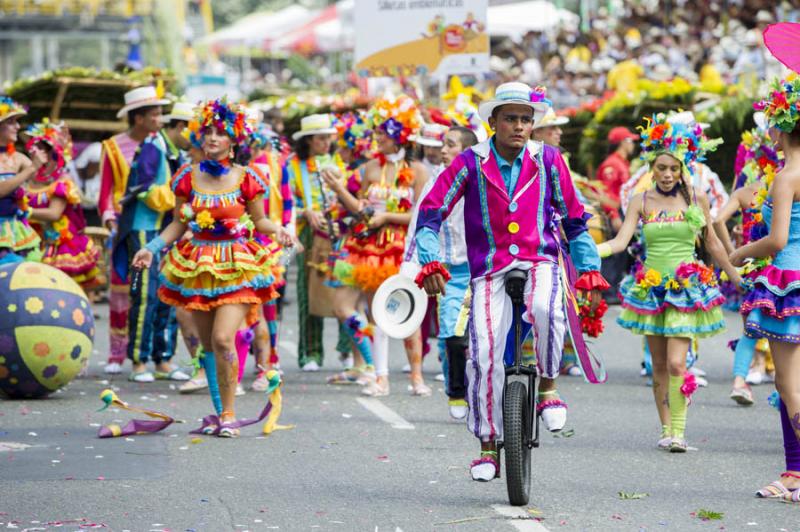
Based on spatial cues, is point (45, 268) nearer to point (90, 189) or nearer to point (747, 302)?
point (747, 302)

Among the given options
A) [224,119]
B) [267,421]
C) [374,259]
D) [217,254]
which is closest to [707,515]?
[267,421]

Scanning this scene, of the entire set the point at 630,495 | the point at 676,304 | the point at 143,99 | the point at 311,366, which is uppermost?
the point at 143,99

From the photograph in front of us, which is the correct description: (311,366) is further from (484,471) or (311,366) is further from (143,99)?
(484,471)

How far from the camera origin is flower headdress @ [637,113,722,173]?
30.7 feet

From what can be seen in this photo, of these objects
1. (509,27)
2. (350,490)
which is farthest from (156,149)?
(509,27)

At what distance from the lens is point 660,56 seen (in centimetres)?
2778

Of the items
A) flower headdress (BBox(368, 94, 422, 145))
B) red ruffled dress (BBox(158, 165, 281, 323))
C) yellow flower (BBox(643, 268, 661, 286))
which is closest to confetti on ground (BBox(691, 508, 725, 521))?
yellow flower (BBox(643, 268, 661, 286))

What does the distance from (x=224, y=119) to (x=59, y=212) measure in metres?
4.13

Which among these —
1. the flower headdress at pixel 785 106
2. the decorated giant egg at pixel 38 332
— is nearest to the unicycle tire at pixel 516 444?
the flower headdress at pixel 785 106

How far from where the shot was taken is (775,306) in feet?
24.2

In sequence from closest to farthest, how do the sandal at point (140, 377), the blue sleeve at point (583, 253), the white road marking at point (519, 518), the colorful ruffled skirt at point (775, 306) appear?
the white road marking at point (519, 518) → the colorful ruffled skirt at point (775, 306) → the blue sleeve at point (583, 253) → the sandal at point (140, 377)

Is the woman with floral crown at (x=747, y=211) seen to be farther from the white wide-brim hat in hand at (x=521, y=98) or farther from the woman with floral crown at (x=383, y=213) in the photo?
the white wide-brim hat in hand at (x=521, y=98)

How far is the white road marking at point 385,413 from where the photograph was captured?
991 centimetres

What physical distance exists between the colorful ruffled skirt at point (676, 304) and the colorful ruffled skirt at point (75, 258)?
230 inches
